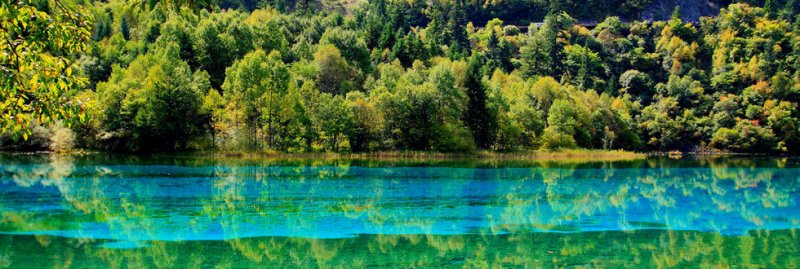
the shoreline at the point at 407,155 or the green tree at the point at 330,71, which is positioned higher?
the green tree at the point at 330,71

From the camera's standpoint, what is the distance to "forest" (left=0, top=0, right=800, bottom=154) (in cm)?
7512

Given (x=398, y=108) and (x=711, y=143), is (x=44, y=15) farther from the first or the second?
(x=711, y=143)

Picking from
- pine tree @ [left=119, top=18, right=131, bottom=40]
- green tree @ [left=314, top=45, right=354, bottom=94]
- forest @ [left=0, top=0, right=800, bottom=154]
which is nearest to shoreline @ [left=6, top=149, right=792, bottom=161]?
forest @ [left=0, top=0, right=800, bottom=154]

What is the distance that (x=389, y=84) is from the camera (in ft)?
309

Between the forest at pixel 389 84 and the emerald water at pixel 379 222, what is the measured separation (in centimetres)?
764

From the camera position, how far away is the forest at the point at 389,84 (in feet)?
246

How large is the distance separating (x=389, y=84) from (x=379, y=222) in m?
70.0

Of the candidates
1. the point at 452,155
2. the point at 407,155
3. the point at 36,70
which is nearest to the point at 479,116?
the point at 452,155

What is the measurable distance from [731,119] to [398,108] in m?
73.6

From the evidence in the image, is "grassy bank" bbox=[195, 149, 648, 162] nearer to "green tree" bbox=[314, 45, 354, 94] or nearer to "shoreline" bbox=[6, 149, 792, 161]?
"shoreline" bbox=[6, 149, 792, 161]

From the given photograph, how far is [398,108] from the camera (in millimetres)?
83000

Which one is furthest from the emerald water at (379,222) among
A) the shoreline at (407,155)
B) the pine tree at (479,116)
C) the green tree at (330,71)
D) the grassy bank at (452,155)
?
the green tree at (330,71)

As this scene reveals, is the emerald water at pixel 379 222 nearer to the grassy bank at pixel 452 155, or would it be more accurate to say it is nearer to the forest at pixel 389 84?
the forest at pixel 389 84

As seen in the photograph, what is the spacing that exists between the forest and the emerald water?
301 inches
